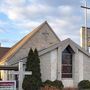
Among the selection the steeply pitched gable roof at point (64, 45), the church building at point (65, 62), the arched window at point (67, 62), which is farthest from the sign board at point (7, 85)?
the arched window at point (67, 62)

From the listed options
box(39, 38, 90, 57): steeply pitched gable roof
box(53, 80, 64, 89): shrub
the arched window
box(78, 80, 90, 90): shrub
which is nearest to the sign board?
box(53, 80, 64, 89): shrub

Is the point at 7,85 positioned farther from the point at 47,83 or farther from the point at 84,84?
the point at 84,84

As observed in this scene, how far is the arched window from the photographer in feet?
127

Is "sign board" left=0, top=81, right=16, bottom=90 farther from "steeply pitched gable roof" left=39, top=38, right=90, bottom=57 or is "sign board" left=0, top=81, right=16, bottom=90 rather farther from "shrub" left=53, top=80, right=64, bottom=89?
"steeply pitched gable roof" left=39, top=38, right=90, bottom=57

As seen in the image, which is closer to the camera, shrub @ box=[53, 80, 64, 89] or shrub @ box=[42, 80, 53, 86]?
shrub @ box=[42, 80, 53, 86]

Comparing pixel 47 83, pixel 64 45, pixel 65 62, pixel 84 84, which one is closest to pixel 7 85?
pixel 47 83

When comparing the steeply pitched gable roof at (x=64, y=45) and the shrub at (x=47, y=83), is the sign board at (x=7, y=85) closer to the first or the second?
the shrub at (x=47, y=83)

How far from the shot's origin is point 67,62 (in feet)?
128

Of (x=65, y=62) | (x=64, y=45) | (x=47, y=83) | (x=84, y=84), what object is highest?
(x=64, y=45)

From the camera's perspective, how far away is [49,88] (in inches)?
1331

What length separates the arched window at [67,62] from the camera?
3881 cm

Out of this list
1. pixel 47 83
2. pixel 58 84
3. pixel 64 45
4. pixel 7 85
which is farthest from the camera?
pixel 64 45

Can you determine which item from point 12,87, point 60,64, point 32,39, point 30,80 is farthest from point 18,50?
point 12,87

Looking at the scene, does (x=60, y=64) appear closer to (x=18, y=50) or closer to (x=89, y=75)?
(x=89, y=75)
